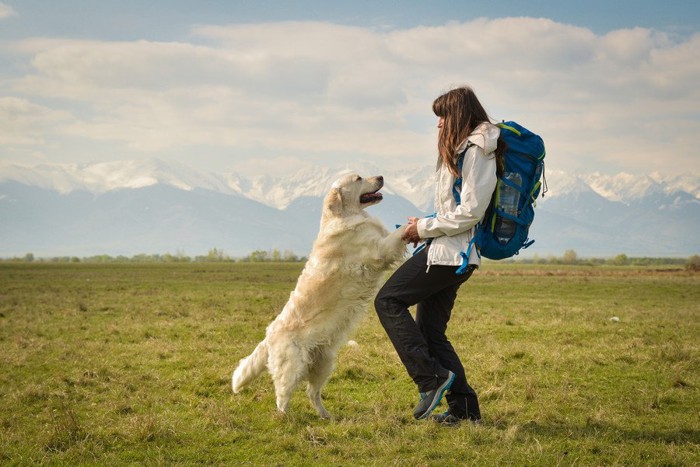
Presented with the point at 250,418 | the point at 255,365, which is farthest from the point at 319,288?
the point at 250,418

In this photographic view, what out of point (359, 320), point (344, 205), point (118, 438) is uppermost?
point (344, 205)

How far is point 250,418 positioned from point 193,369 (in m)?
3.29

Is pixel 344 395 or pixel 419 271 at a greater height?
pixel 419 271

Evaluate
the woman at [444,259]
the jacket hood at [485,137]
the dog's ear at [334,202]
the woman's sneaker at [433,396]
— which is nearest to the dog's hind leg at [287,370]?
the woman at [444,259]

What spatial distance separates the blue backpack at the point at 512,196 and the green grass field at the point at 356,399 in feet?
5.95

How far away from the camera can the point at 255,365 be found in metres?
7.38

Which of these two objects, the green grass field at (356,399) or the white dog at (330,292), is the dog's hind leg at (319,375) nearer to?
the white dog at (330,292)

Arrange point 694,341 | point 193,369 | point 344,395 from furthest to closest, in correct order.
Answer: point 694,341 < point 193,369 < point 344,395

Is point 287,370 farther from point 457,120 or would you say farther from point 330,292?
point 457,120

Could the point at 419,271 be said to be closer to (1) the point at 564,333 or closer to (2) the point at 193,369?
(2) the point at 193,369

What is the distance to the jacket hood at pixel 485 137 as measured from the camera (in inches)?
219

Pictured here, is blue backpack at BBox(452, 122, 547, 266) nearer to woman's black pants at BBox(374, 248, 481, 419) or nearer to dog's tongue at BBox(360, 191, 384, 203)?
woman's black pants at BBox(374, 248, 481, 419)

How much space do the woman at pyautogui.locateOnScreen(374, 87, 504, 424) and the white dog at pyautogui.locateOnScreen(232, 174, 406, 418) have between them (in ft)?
2.45

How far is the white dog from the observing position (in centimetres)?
695
